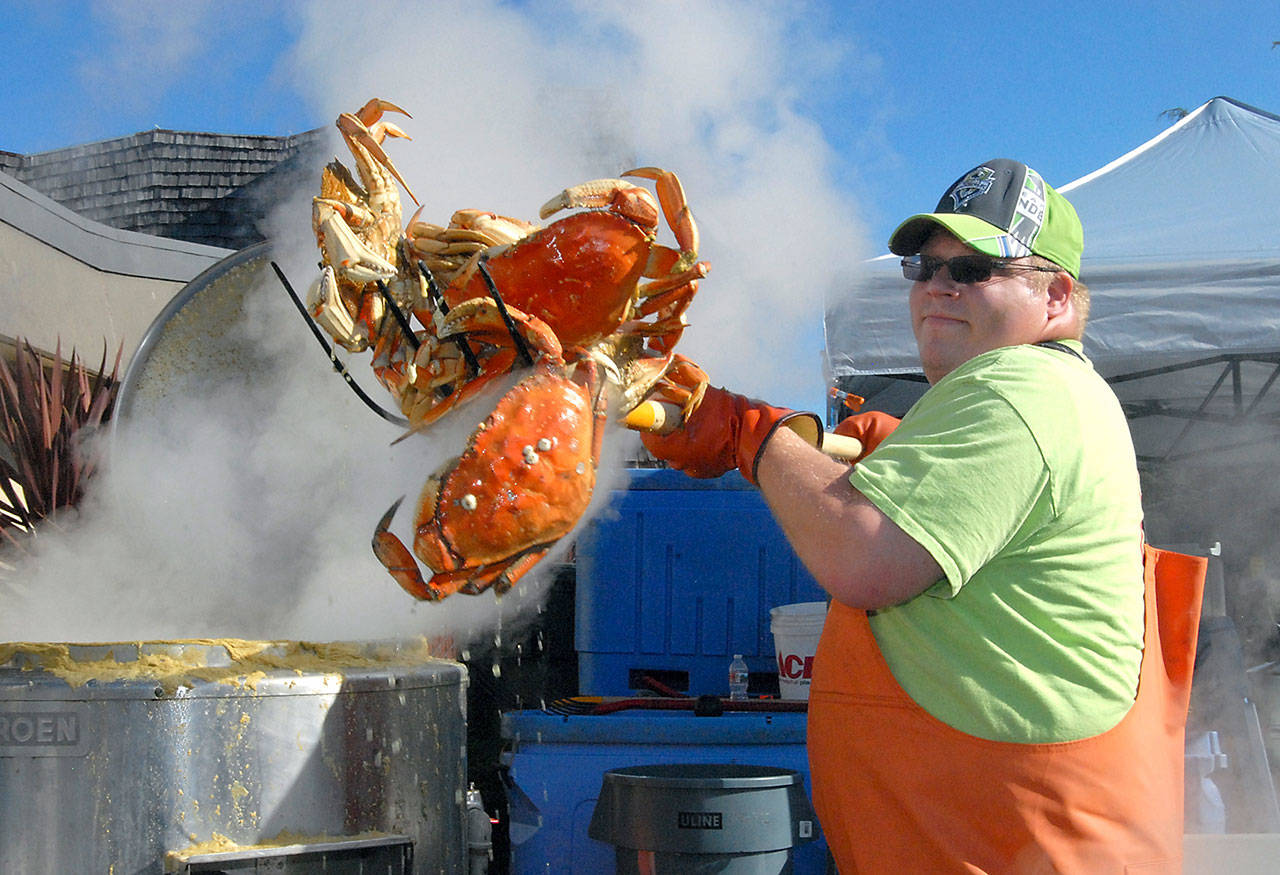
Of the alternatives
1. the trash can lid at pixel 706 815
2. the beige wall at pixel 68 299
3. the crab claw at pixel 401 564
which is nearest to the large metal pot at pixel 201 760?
the crab claw at pixel 401 564

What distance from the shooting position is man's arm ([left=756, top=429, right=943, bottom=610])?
50.2 inches

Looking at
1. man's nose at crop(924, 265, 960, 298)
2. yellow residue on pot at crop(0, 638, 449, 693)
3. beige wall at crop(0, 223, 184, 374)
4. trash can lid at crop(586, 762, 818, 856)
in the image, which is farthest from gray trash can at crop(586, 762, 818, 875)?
beige wall at crop(0, 223, 184, 374)

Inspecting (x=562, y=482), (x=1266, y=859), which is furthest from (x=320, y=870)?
(x=1266, y=859)

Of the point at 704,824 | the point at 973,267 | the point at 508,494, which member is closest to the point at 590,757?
the point at 704,824

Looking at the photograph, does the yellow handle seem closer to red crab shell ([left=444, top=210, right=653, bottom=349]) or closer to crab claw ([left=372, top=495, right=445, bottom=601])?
red crab shell ([left=444, top=210, right=653, bottom=349])

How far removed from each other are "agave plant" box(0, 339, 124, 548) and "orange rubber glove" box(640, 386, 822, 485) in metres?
2.65

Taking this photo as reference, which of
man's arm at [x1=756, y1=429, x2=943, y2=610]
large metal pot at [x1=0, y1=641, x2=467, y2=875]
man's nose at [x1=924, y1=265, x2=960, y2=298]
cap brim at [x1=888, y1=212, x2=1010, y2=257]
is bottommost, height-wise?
large metal pot at [x1=0, y1=641, x2=467, y2=875]

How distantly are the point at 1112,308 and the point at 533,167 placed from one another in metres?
2.51

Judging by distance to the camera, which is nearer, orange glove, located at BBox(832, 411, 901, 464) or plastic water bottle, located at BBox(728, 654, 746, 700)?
orange glove, located at BBox(832, 411, 901, 464)

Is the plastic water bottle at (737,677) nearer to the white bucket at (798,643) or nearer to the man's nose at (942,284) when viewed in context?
the white bucket at (798,643)

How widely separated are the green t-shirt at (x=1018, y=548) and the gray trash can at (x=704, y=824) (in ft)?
2.63

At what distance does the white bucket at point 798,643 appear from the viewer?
308cm

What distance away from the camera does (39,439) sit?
379 cm

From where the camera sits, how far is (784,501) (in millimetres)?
1424
